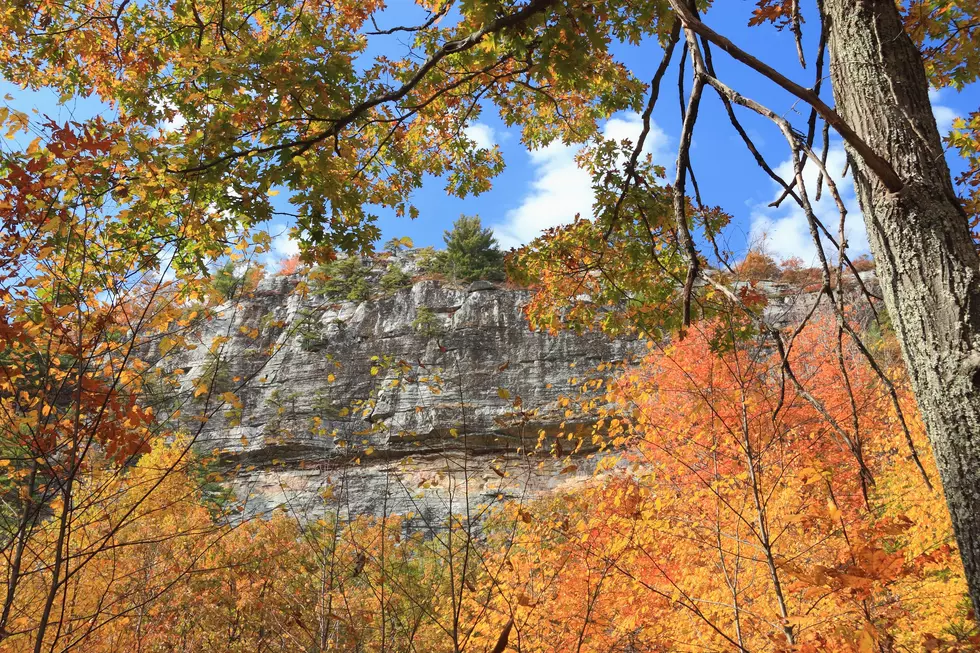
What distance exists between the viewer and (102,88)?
5.28 m

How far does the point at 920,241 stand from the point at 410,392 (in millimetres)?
24666

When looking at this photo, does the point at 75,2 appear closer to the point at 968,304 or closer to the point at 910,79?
the point at 910,79

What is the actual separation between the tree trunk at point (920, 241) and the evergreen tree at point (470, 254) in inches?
1100

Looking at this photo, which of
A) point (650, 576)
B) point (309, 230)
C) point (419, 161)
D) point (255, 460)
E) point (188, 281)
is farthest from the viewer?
point (255, 460)

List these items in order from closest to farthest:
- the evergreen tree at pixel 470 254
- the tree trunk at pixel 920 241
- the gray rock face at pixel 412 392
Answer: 1. the tree trunk at pixel 920 241
2. the gray rock face at pixel 412 392
3. the evergreen tree at pixel 470 254

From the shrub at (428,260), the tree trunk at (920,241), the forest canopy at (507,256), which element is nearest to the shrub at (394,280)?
the shrub at (428,260)

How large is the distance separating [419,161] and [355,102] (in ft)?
8.21

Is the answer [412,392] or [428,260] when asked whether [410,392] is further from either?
[428,260]

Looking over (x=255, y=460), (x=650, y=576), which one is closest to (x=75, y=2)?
(x=650, y=576)

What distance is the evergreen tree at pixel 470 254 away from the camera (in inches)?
1192

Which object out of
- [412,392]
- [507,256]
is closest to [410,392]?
[412,392]

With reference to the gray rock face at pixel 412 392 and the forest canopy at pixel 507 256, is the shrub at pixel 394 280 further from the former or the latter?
the forest canopy at pixel 507 256

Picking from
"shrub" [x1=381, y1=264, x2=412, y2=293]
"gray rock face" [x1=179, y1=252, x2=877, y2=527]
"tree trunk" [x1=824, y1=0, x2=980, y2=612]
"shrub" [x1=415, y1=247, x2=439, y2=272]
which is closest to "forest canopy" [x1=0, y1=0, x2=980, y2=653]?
"tree trunk" [x1=824, y1=0, x2=980, y2=612]

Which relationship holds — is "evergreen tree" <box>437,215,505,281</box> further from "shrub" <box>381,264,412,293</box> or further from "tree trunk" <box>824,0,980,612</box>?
"tree trunk" <box>824,0,980,612</box>
